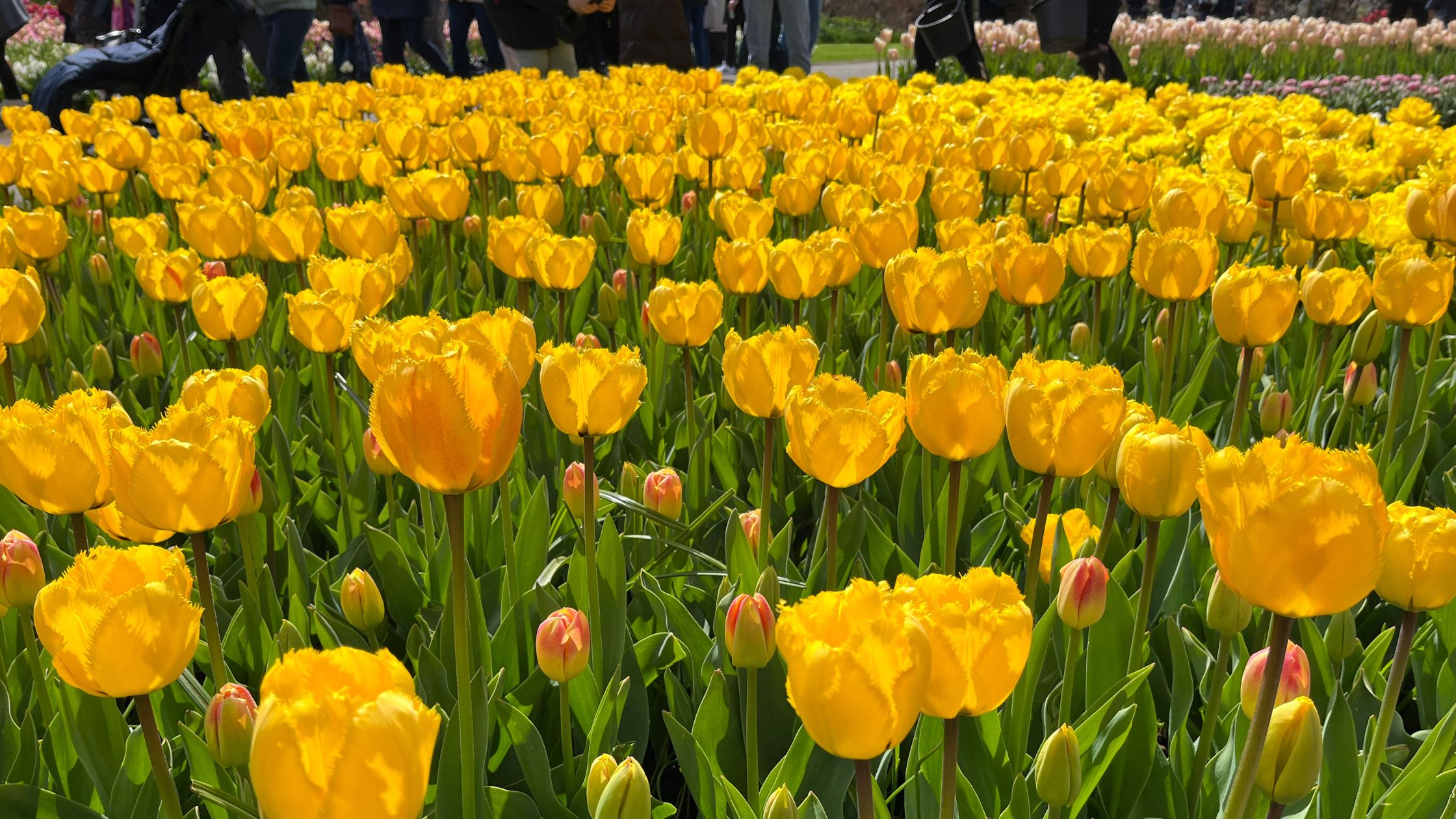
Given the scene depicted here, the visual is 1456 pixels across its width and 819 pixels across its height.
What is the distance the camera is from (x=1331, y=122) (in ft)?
15.3

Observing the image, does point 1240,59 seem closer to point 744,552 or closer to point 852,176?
point 852,176

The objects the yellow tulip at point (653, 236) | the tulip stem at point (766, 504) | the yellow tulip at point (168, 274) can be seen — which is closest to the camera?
the tulip stem at point (766, 504)

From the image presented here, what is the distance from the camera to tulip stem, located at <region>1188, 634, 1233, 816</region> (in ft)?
4.16

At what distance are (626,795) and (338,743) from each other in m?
0.40

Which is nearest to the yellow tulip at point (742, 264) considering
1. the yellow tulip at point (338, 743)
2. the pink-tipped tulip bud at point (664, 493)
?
the pink-tipped tulip bud at point (664, 493)

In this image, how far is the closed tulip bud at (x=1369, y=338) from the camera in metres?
2.23

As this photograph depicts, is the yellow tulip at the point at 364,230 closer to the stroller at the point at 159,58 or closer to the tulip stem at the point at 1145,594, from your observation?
the tulip stem at the point at 1145,594

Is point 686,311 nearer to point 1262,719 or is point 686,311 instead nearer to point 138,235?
point 1262,719

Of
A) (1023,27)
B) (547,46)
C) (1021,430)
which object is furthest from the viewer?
(1023,27)

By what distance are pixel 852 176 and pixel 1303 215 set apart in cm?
120

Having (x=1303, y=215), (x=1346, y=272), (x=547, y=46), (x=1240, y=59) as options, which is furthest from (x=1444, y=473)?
(x=1240, y=59)

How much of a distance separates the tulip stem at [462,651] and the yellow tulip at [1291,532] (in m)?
0.59

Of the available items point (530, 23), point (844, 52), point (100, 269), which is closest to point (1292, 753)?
point (100, 269)

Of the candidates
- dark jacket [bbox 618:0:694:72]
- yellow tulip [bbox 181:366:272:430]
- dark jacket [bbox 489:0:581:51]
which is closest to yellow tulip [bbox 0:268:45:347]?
yellow tulip [bbox 181:366:272:430]
